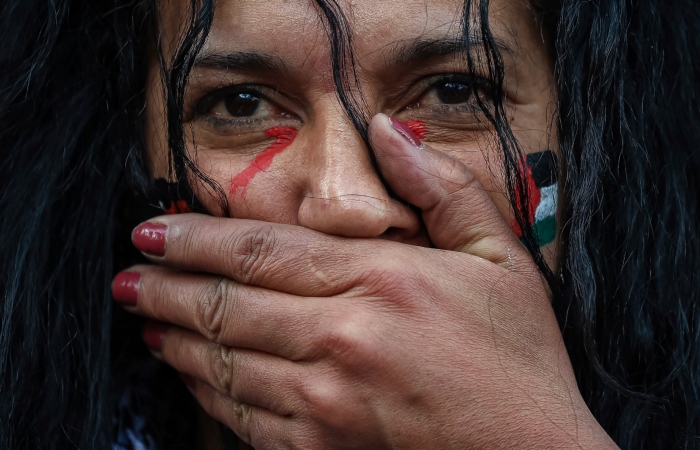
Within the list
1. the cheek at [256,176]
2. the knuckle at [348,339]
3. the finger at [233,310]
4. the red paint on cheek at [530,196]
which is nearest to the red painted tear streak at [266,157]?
the cheek at [256,176]

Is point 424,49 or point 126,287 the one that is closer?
point 424,49

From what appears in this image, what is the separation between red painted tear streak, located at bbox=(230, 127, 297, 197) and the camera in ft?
6.15

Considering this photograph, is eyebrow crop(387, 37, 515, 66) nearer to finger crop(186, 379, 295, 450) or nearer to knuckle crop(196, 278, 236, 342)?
knuckle crop(196, 278, 236, 342)

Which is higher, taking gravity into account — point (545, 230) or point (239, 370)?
point (545, 230)

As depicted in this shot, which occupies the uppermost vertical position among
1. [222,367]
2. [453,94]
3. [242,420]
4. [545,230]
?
[453,94]

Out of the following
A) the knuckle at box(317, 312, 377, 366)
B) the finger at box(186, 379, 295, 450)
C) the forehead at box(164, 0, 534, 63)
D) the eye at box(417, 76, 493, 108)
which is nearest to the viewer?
the knuckle at box(317, 312, 377, 366)

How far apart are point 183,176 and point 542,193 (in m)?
0.89

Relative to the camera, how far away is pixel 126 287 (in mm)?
2014

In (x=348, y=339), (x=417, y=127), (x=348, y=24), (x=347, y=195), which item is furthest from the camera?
(x=417, y=127)

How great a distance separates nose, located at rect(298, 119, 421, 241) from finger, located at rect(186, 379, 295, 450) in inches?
16.6

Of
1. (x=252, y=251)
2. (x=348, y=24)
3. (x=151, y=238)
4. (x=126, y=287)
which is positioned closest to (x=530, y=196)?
(x=348, y=24)

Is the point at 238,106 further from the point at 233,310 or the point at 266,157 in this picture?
the point at 233,310

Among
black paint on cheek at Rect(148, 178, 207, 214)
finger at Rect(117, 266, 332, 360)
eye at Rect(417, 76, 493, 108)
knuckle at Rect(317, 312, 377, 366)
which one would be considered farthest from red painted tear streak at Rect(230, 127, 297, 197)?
knuckle at Rect(317, 312, 377, 366)

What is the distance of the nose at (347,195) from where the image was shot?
1656 millimetres
